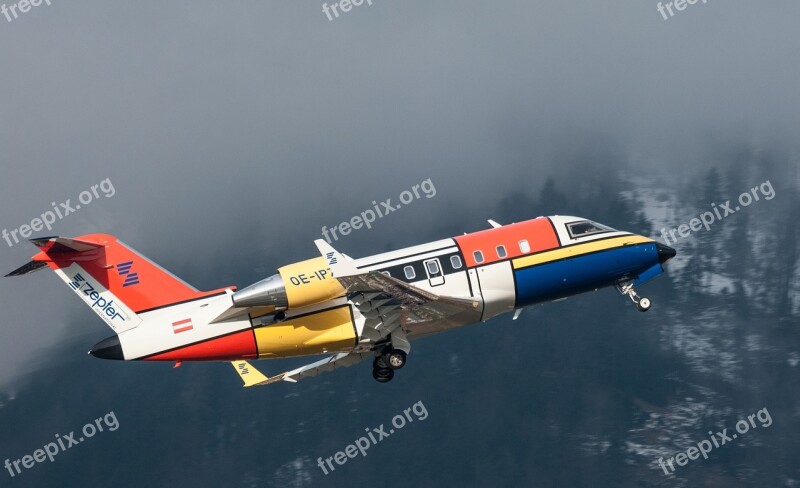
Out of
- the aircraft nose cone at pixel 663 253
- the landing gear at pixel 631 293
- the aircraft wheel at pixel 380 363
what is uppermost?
the aircraft wheel at pixel 380 363

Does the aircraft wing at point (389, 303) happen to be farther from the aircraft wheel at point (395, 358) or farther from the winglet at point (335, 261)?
the aircraft wheel at point (395, 358)

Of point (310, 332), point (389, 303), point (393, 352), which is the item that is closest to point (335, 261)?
point (389, 303)

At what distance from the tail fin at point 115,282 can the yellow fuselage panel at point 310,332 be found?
3.10 m

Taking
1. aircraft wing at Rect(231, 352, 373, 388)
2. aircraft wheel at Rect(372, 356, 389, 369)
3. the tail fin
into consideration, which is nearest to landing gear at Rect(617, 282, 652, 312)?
aircraft wheel at Rect(372, 356, 389, 369)

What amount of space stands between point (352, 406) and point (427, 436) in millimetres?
10795

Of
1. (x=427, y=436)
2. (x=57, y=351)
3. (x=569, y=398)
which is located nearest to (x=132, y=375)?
(x=57, y=351)

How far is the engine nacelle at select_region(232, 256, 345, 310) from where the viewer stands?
2088 inches

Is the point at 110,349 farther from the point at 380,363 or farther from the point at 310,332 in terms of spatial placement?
the point at 380,363

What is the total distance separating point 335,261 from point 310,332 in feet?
21.3

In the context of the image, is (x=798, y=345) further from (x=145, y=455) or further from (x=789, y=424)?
(x=145, y=455)

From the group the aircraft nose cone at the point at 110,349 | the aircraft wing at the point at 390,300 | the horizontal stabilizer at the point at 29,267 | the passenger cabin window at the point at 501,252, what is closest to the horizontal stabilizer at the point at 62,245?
the horizontal stabilizer at the point at 29,267

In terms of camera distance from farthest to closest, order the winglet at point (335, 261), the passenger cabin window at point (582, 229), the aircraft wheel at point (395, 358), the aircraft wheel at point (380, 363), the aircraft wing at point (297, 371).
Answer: the aircraft wing at point (297, 371) < the passenger cabin window at point (582, 229) < the aircraft wheel at point (380, 363) < the aircraft wheel at point (395, 358) < the winglet at point (335, 261)

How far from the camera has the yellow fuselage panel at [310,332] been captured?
54875 millimetres

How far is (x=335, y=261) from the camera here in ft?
162
